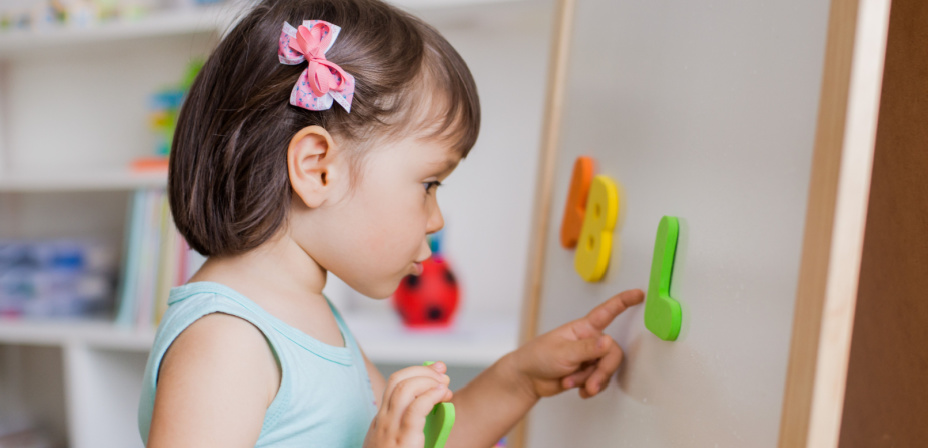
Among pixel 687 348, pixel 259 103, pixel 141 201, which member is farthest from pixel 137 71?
pixel 687 348

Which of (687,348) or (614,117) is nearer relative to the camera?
(687,348)

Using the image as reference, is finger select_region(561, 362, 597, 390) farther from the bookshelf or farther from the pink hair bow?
the bookshelf

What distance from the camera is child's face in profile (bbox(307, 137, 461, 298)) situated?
26.0 inches

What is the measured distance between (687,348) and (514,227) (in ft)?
3.69

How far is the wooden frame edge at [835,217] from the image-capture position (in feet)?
1.06

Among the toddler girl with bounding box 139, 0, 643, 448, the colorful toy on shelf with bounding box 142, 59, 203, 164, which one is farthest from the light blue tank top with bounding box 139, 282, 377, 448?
the colorful toy on shelf with bounding box 142, 59, 203, 164

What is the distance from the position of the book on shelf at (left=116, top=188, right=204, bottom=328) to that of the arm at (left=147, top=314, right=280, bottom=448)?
0.95m

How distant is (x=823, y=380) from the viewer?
337mm

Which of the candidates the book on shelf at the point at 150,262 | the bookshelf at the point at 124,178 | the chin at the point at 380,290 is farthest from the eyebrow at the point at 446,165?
the book on shelf at the point at 150,262

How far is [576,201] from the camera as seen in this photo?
0.74 meters

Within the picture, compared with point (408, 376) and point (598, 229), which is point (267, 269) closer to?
point (408, 376)

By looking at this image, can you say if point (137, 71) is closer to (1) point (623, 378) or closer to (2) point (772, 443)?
(1) point (623, 378)

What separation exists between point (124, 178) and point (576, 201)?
1.06 metres

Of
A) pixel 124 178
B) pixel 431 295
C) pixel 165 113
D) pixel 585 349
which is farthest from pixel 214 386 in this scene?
pixel 165 113
